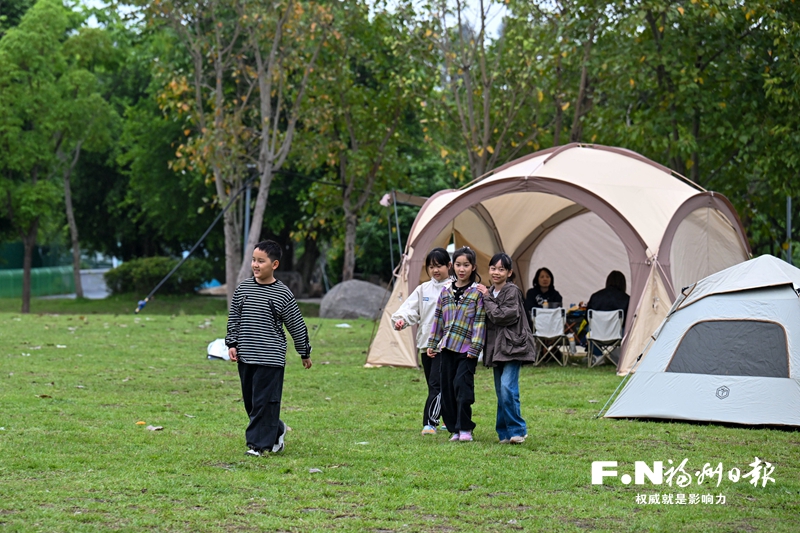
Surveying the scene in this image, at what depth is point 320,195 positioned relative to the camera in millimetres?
26812

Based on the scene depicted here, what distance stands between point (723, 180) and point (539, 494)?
1492cm

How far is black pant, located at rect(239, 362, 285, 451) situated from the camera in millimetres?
7055

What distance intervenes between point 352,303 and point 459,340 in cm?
1691

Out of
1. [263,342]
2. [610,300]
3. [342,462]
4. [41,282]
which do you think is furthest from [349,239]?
[342,462]

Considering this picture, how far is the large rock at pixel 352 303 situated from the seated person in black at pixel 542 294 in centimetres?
1018

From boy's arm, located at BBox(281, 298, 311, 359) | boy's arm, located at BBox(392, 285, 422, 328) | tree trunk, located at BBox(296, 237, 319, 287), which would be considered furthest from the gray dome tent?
tree trunk, located at BBox(296, 237, 319, 287)

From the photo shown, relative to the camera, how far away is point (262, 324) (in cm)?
714

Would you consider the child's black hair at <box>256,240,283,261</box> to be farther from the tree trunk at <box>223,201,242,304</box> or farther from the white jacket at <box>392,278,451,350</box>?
the tree trunk at <box>223,201,242,304</box>

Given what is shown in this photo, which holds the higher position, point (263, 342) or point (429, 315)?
point (429, 315)

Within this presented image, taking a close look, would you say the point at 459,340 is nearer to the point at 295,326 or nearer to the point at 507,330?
the point at 507,330

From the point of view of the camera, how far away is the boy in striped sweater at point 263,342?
707 centimetres

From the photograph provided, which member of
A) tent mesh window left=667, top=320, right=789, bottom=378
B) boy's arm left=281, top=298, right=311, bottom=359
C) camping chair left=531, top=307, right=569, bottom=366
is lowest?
camping chair left=531, top=307, right=569, bottom=366

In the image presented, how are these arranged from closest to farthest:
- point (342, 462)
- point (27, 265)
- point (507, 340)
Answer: point (342, 462)
point (507, 340)
point (27, 265)

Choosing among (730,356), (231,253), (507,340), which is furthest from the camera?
(231,253)
